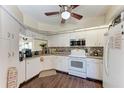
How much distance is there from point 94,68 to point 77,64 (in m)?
0.77

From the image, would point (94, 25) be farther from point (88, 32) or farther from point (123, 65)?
point (123, 65)

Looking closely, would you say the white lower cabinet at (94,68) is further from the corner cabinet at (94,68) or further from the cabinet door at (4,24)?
the cabinet door at (4,24)

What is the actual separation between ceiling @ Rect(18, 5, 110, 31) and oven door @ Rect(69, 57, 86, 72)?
149cm

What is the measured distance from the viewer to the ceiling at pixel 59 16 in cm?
332

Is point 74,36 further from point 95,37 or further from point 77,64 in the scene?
point 77,64

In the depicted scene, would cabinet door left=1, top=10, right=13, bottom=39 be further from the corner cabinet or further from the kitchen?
the corner cabinet

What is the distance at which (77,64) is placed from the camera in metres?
4.33

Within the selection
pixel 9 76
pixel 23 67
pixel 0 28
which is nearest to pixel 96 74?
pixel 23 67

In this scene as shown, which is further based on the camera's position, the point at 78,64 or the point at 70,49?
the point at 70,49

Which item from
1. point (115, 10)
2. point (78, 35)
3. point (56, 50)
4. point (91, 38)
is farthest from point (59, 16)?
point (56, 50)

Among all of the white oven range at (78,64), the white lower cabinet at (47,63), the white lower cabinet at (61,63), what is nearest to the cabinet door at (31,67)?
the white lower cabinet at (47,63)

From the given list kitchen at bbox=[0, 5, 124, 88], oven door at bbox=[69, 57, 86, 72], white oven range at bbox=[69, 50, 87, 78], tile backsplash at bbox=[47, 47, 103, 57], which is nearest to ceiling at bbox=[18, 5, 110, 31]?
kitchen at bbox=[0, 5, 124, 88]

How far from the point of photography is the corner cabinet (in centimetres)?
358

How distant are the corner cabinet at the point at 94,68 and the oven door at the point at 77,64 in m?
0.22
